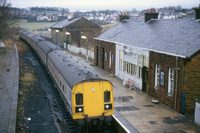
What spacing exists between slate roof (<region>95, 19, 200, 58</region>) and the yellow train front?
5.09 metres

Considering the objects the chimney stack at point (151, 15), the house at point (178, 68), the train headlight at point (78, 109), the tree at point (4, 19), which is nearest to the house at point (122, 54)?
the house at point (178, 68)

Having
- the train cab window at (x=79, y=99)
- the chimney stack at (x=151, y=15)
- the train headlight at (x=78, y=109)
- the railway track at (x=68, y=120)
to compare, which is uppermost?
the chimney stack at (x=151, y=15)

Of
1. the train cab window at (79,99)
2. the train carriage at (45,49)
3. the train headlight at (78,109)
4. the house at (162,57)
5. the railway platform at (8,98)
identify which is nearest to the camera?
the train headlight at (78,109)

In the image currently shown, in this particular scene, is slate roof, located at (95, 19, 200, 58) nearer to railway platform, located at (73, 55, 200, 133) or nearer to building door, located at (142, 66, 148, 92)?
building door, located at (142, 66, 148, 92)

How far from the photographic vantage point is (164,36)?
17172 millimetres

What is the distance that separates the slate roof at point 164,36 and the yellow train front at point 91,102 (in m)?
5.09

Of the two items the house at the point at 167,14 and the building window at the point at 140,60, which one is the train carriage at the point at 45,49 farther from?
the house at the point at 167,14

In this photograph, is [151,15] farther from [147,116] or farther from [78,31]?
[78,31]

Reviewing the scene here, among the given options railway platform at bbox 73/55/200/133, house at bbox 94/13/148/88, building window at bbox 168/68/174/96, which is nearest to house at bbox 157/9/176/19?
house at bbox 94/13/148/88

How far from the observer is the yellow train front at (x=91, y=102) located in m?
10.9

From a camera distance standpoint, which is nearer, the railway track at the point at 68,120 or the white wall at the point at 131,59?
the railway track at the point at 68,120

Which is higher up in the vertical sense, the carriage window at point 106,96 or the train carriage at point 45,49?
the train carriage at point 45,49

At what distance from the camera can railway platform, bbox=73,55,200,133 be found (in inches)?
444

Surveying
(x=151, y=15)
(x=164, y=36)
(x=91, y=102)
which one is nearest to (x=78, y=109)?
(x=91, y=102)
